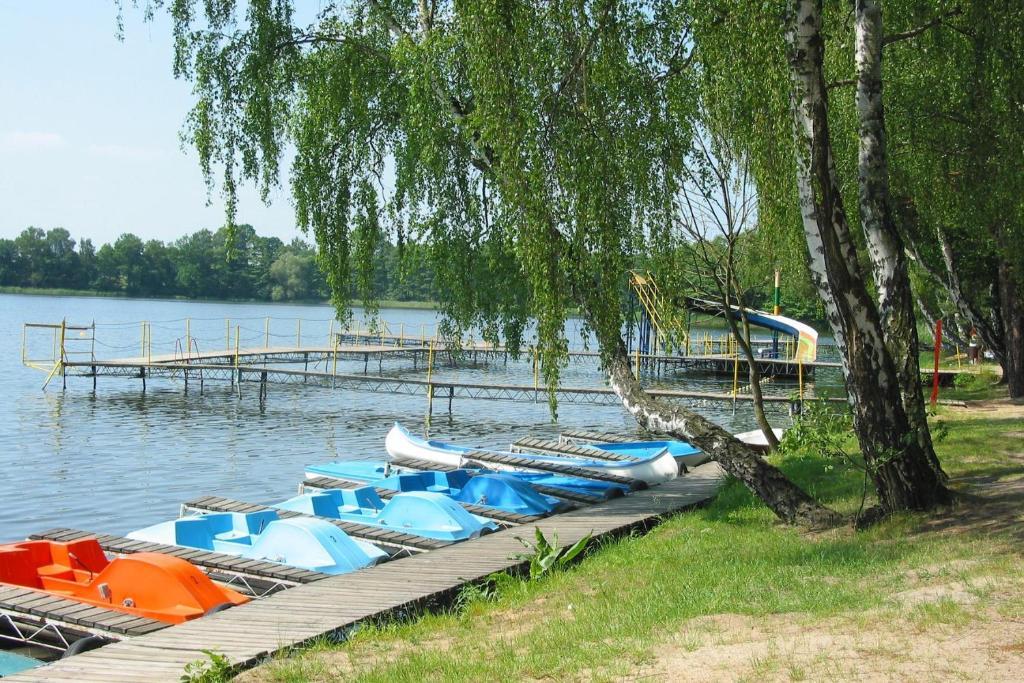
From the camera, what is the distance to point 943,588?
5.71 metres

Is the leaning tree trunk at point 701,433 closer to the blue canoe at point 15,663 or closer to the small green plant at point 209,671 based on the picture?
the small green plant at point 209,671

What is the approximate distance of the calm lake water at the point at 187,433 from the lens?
16.4 metres

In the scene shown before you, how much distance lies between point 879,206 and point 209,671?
6270mm

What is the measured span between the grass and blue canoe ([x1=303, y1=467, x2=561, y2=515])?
317 centimetres

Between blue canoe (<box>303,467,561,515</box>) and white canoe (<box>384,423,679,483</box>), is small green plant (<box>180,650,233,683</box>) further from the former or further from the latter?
white canoe (<box>384,423,679,483</box>)

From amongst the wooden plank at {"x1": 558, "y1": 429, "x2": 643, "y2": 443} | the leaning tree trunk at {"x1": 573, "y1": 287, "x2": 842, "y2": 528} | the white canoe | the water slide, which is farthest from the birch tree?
the water slide

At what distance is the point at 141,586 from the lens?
27.2 ft

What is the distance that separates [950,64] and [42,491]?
50.0ft

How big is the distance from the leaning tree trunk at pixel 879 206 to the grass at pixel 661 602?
121 centimetres

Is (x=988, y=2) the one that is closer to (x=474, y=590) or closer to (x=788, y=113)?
(x=788, y=113)

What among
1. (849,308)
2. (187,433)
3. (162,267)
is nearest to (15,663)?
(849,308)

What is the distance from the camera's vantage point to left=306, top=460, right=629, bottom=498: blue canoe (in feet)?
43.7

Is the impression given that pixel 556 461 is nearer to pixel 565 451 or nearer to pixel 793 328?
pixel 565 451

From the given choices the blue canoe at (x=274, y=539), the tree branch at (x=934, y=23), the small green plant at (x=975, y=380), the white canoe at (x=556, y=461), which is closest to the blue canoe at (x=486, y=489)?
the white canoe at (x=556, y=461)
